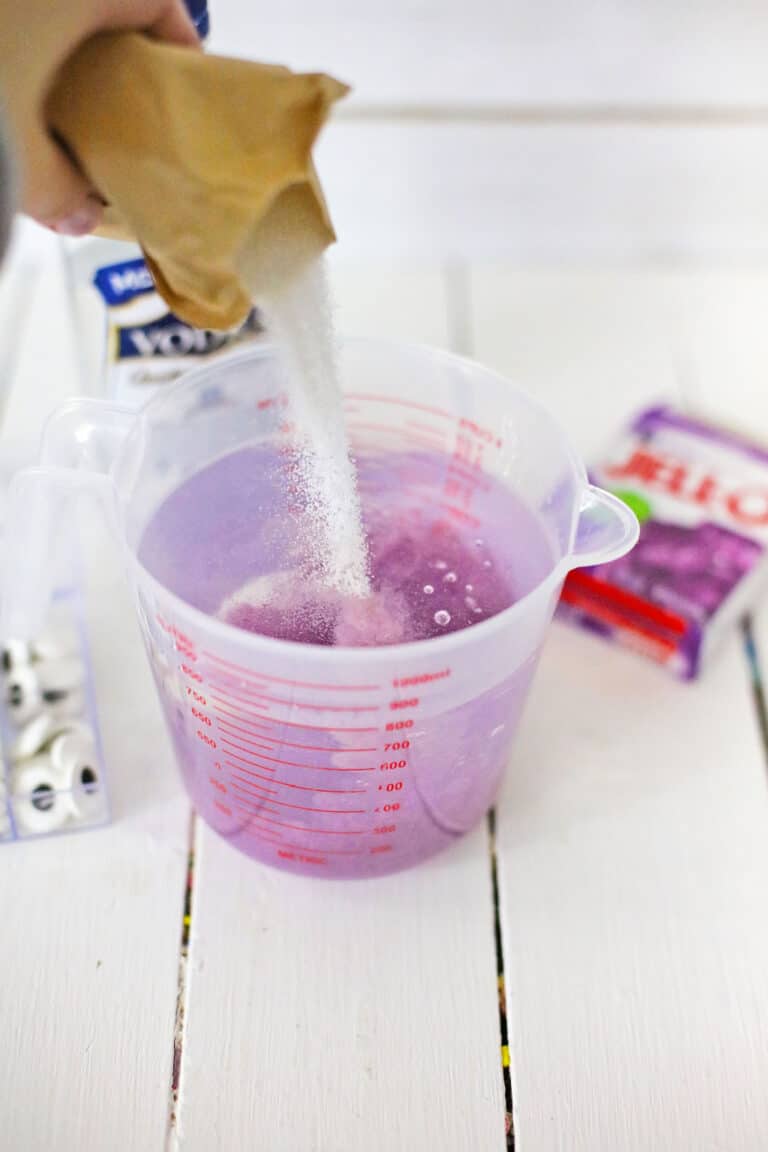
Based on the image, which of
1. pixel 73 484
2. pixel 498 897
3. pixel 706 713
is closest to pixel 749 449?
pixel 706 713

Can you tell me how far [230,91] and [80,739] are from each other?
0.35 metres

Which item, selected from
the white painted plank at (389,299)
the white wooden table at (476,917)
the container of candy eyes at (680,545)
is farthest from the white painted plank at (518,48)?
the container of candy eyes at (680,545)

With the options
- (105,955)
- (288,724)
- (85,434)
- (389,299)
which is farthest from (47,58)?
(389,299)

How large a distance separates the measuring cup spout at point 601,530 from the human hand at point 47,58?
266mm

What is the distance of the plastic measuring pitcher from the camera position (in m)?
0.50

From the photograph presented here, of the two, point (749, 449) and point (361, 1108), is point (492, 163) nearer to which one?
point (749, 449)

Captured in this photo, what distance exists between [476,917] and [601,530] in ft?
0.68

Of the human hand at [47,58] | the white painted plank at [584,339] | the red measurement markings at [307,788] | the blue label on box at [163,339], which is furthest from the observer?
the white painted plank at [584,339]

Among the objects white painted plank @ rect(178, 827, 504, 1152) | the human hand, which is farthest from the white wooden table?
the human hand

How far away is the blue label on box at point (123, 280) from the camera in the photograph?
736 millimetres

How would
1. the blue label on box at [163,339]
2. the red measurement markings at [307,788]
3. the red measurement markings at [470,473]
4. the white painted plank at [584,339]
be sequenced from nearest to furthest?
the red measurement markings at [307,788] → the red measurement markings at [470,473] → the blue label on box at [163,339] → the white painted plank at [584,339]

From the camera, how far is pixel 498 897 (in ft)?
1.98

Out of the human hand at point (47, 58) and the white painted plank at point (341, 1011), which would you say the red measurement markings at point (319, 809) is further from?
the human hand at point (47, 58)

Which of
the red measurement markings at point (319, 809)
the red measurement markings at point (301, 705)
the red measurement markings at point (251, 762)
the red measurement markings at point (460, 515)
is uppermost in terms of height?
the red measurement markings at point (301, 705)
